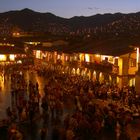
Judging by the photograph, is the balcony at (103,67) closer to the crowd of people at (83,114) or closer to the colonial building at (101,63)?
the colonial building at (101,63)

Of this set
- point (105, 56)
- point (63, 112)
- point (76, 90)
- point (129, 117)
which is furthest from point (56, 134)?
point (105, 56)

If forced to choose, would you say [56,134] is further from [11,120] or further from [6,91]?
[6,91]

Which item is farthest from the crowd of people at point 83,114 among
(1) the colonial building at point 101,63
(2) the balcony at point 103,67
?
(2) the balcony at point 103,67

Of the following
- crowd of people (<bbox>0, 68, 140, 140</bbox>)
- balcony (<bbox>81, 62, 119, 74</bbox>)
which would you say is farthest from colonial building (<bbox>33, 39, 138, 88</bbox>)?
crowd of people (<bbox>0, 68, 140, 140</bbox>)

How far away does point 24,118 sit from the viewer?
27.5m

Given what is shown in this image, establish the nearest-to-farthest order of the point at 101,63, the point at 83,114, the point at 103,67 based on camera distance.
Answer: the point at 83,114 < the point at 103,67 < the point at 101,63

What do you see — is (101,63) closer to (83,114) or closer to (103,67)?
(103,67)

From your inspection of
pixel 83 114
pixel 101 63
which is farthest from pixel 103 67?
pixel 83 114

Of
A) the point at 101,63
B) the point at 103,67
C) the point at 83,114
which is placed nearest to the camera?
the point at 83,114

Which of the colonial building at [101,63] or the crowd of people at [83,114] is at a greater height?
the colonial building at [101,63]

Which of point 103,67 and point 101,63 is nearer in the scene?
point 103,67

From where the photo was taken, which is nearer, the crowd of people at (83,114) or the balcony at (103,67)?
the crowd of people at (83,114)

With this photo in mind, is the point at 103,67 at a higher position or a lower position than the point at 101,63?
lower

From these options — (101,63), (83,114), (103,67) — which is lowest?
(83,114)
